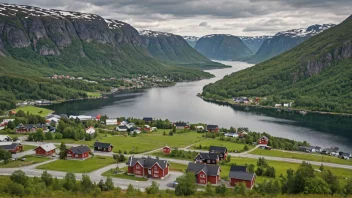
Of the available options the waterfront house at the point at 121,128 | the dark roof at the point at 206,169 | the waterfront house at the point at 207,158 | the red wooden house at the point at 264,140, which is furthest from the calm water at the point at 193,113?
the dark roof at the point at 206,169

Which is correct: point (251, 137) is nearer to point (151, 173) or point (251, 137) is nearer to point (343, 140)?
point (343, 140)

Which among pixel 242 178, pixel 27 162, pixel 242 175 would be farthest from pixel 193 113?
pixel 242 178

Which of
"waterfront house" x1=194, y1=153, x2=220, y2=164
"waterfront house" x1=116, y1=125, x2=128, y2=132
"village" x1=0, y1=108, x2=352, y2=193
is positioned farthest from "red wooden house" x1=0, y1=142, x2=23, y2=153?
"waterfront house" x1=194, y1=153, x2=220, y2=164

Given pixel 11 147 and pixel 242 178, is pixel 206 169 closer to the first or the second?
pixel 242 178

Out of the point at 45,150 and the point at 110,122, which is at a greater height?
the point at 45,150

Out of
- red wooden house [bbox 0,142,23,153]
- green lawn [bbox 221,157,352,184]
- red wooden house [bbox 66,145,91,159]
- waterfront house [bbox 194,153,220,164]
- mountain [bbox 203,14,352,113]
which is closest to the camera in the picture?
green lawn [bbox 221,157,352,184]

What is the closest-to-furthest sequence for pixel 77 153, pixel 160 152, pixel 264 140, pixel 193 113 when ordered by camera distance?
pixel 77 153, pixel 160 152, pixel 264 140, pixel 193 113

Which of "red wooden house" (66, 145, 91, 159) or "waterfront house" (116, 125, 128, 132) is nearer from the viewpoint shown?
"red wooden house" (66, 145, 91, 159)

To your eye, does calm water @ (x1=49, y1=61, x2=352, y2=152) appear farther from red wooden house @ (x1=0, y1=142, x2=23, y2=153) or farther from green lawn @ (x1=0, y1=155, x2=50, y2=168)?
green lawn @ (x1=0, y1=155, x2=50, y2=168)
